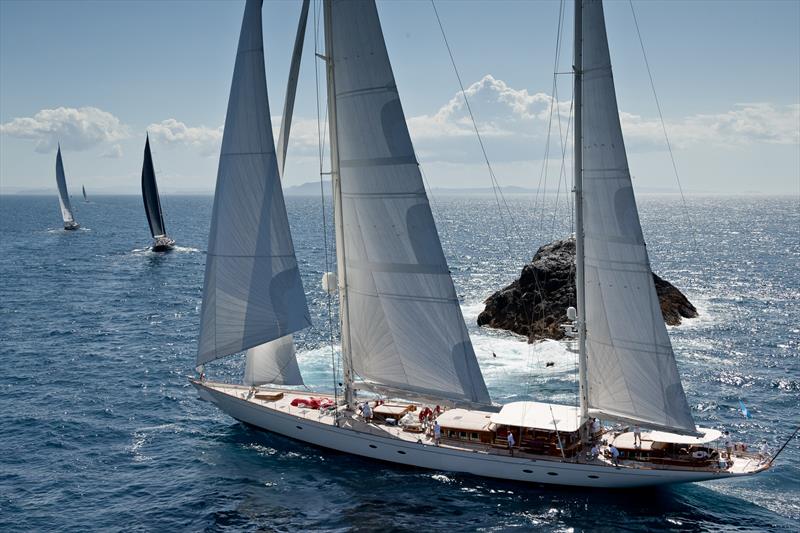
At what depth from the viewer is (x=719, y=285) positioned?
262 ft

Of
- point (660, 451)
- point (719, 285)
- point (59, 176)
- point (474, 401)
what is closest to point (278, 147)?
point (474, 401)

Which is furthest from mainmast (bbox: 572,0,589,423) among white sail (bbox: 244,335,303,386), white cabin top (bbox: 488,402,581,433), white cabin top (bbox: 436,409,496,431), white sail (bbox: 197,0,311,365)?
white sail (bbox: 244,335,303,386)

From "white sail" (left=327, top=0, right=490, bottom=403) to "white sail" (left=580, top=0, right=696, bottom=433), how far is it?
5.33 metres

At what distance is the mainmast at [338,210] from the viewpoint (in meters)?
28.5

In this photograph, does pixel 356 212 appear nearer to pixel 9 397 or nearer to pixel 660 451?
pixel 660 451

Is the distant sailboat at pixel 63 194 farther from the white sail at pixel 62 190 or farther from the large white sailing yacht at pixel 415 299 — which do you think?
the large white sailing yacht at pixel 415 299

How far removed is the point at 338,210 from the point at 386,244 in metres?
2.54

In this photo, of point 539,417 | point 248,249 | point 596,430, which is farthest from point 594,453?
point 248,249

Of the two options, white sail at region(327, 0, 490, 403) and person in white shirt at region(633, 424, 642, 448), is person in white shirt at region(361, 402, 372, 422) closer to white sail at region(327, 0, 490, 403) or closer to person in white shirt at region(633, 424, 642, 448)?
white sail at region(327, 0, 490, 403)

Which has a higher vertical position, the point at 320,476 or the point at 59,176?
the point at 59,176

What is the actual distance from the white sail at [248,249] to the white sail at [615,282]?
12.3 m

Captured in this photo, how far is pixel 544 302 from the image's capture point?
5669 cm

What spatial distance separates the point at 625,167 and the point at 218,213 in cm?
1642

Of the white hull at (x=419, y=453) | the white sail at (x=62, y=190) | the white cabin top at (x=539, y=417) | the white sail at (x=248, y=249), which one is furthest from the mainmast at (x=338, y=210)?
the white sail at (x=62, y=190)
